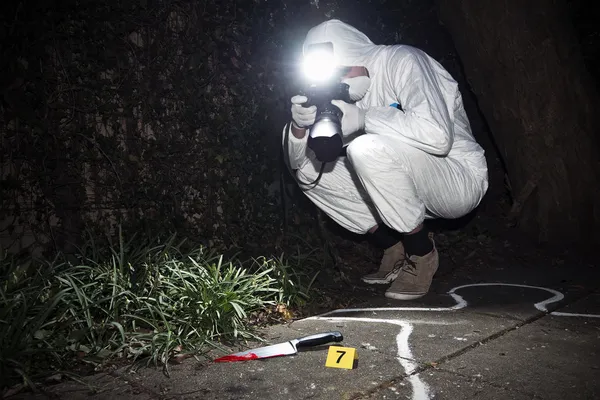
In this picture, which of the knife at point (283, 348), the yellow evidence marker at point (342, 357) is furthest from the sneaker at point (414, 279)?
the yellow evidence marker at point (342, 357)

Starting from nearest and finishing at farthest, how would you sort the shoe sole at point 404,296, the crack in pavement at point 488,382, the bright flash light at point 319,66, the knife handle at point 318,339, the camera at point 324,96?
1. the crack in pavement at point 488,382
2. the knife handle at point 318,339
3. the camera at point 324,96
4. the bright flash light at point 319,66
5. the shoe sole at point 404,296

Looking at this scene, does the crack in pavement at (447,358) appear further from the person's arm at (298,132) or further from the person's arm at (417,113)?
the person's arm at (298,132)

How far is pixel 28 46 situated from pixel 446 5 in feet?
9.90

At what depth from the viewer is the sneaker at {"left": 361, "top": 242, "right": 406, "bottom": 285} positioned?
339cm

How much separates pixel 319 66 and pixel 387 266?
4.65 feet

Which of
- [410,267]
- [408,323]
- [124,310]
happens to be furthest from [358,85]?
[124,310]

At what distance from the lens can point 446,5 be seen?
13.6ft

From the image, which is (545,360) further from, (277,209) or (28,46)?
(28,46)

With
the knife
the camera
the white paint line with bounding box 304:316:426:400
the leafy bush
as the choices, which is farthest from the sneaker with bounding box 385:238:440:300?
the knife

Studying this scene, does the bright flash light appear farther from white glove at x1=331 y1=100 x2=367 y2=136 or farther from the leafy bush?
the leafy bush

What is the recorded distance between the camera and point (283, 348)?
6.89 ft

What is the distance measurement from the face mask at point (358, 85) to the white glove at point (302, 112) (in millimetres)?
321

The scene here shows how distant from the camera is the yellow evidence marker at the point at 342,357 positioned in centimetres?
196

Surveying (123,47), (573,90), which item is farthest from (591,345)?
(123,47)
